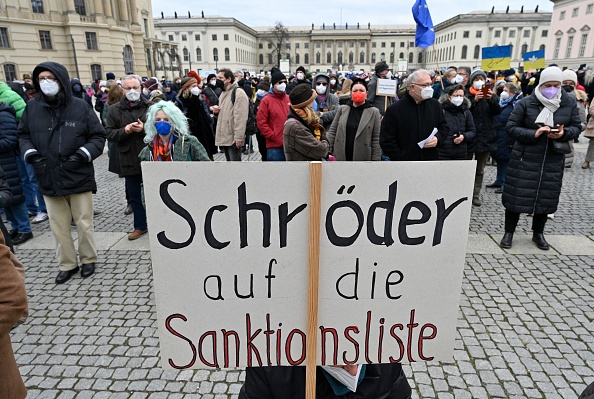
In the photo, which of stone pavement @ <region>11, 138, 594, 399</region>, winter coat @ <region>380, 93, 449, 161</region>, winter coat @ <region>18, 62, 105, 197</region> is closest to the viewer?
stone pavement @ <region>11, 138, 594, 399</region>

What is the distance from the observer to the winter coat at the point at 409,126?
4652 mm

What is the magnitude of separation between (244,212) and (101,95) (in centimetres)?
1281

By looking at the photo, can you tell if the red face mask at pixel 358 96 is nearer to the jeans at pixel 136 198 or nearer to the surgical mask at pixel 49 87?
the jeans at pixel 136 198

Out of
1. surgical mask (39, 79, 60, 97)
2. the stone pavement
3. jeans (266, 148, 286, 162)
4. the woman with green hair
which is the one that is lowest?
the stone pavement

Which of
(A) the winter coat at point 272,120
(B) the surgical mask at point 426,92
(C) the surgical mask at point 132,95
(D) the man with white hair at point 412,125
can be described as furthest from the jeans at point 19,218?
(B) the surgical mask at point 426,92

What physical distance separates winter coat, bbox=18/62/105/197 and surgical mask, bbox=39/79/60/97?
49 mm

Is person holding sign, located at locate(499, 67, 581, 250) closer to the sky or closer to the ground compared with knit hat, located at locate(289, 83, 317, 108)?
closer to the ground

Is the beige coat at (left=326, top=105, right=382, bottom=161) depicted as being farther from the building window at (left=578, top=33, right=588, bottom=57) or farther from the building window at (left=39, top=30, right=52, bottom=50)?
the building window at (left=578, top=33, right=588, bottom=57)

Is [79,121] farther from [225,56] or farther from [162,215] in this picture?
[225,56]

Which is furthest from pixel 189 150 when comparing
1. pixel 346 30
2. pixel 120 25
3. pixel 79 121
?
pixel 346 30

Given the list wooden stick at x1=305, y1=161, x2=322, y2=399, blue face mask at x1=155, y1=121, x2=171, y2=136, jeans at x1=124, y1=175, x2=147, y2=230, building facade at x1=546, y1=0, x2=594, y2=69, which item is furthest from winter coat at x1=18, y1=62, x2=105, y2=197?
building facade at x1=546, y1=0, x2=594, y2=69

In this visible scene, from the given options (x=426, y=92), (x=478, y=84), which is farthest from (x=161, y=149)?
(x=478, y=84)

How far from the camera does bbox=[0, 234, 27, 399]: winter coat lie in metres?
1.50

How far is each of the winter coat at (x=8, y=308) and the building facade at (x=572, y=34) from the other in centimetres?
6325
